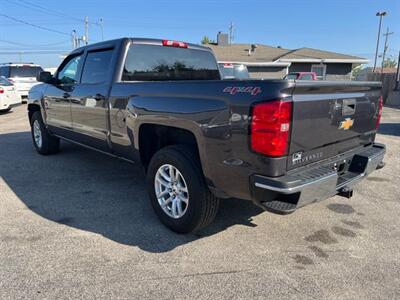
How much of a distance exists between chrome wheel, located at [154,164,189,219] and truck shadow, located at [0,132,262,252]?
238 millimetres

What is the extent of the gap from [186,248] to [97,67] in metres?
2.75

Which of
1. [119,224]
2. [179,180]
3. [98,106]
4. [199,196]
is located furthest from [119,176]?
[199,196]

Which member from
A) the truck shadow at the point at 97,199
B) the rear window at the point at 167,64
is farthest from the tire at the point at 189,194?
the rear window at the point at 167,64

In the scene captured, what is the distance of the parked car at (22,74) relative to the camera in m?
16.7

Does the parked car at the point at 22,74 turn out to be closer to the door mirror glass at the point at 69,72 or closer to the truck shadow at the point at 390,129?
the door mirror glass at the point at 69,72

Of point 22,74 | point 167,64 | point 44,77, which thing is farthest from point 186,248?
point 22,74

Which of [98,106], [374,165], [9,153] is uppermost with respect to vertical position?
[98,106]

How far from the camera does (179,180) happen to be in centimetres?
349

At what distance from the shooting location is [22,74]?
17.1m

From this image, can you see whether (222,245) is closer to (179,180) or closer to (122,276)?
(179,180)

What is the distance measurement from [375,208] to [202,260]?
245 centimetres

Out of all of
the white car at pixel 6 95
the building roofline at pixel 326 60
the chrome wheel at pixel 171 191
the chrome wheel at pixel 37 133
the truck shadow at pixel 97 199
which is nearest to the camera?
the chrome wheel at pixel 171 191

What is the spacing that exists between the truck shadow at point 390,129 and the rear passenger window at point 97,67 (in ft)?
27.2

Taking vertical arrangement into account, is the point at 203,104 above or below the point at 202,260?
above
